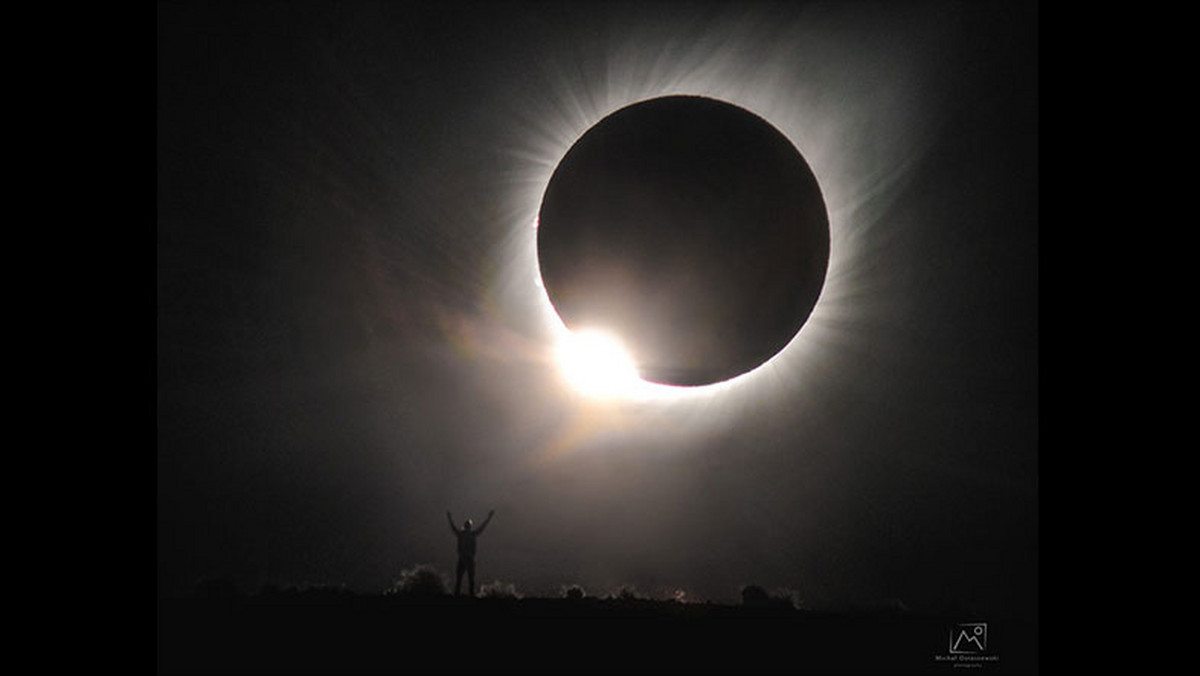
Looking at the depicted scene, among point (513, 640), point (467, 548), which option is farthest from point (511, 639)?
point (467, 548)

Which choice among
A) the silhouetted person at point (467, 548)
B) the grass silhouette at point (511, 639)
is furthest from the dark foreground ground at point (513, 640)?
the silhouetted person at point (467, 548)

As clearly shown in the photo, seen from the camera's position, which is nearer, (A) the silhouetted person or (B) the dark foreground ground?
(B) the dark foreground ground

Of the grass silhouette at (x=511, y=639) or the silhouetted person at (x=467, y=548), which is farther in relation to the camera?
the silhouetted person at (x=467, y=548)

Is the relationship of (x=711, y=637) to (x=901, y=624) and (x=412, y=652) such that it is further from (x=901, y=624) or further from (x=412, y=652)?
(x=412, y=652)

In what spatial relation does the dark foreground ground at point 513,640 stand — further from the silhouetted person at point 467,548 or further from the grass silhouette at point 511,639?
the silhouetted person at point 467,548

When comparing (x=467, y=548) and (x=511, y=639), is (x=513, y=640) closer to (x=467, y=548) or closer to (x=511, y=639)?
(x=511, y=639)

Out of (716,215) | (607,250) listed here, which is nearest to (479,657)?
(607,250)

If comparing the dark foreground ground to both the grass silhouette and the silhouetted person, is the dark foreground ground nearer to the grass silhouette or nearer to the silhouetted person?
the grass silhouette

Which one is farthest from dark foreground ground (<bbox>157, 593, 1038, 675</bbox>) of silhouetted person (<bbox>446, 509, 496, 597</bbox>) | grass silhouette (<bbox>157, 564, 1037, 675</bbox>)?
silhouetted person (<bbox>446, 509, 496, 597</bbox>)
